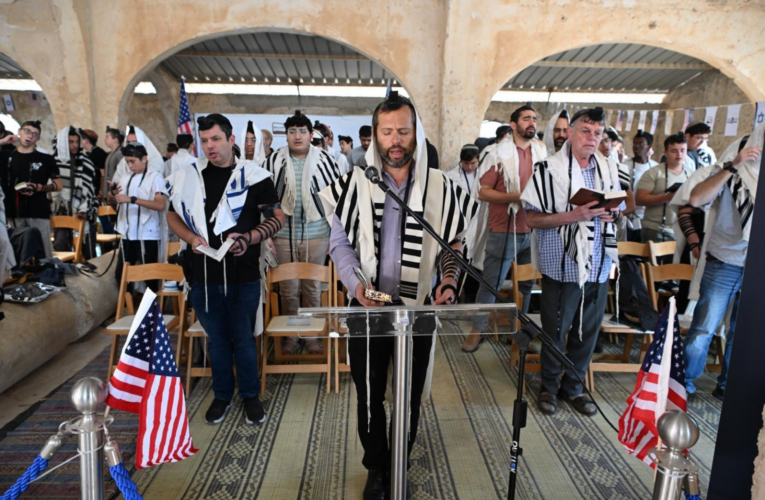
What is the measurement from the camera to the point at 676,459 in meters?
1.07

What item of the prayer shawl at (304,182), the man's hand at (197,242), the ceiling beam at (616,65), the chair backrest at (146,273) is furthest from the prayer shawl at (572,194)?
the ceiling beam at (616,65)

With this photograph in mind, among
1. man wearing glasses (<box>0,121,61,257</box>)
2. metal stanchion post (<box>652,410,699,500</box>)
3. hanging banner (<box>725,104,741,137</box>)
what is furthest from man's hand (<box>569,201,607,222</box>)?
hanging banner (<box>725,104,741,137</box>)

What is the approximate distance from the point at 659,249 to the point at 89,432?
14.0 feet

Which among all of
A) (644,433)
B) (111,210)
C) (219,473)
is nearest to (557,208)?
(644,433)

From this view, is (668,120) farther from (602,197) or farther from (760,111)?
(602,197)

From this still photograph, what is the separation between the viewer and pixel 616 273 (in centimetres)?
325

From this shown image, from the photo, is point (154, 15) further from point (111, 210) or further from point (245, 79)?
point (245, 79)

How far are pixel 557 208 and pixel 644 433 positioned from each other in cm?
169

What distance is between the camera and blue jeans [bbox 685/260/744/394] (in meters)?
3.11

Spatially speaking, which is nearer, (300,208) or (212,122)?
(212,122)

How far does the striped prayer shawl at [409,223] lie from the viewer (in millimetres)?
1976

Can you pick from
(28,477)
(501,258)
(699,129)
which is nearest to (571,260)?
(501,258)

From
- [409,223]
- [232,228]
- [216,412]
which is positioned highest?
[409,223]

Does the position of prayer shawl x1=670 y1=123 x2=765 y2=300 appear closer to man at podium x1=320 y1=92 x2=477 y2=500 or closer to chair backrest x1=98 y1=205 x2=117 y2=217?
man at podium x1=320 y1=92 x2=477 y2=500
